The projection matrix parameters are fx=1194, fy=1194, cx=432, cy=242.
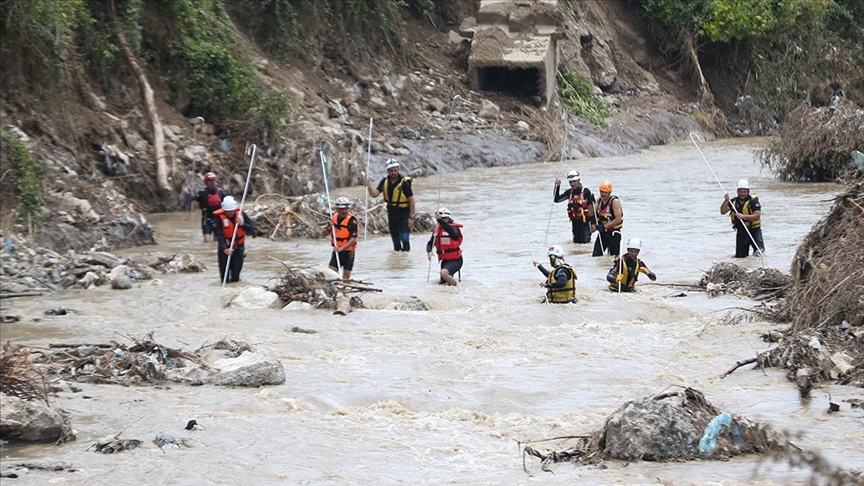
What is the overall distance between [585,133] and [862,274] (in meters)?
24.0

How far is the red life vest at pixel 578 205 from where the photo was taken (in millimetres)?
19328

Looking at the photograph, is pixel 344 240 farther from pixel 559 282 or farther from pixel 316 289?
pixel 559 282

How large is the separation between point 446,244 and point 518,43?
66.3 ft

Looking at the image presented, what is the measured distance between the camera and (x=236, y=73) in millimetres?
25891

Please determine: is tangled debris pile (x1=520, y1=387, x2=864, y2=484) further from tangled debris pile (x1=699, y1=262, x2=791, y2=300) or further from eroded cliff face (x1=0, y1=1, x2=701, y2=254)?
eroded cliff face (x1=0, y1=1, x2=701, y2=254)

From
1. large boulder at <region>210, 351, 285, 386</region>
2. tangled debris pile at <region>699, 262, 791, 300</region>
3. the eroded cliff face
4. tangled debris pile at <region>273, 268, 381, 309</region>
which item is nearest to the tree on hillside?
the eroded cliff face

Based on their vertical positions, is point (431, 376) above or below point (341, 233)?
below

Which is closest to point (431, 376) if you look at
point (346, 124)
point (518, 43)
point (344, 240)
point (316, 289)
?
point (316, 289)

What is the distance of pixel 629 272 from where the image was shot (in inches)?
597

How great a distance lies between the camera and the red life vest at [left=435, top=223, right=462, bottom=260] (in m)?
15.9

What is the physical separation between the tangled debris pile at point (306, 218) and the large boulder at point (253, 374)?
10169mm

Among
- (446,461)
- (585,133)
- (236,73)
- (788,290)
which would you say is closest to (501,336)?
(788,290)

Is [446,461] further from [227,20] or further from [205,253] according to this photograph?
[227,20]

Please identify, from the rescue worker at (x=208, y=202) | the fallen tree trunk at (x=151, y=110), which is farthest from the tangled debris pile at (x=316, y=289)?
the fallen tree trunk at (x=151, y=110)
